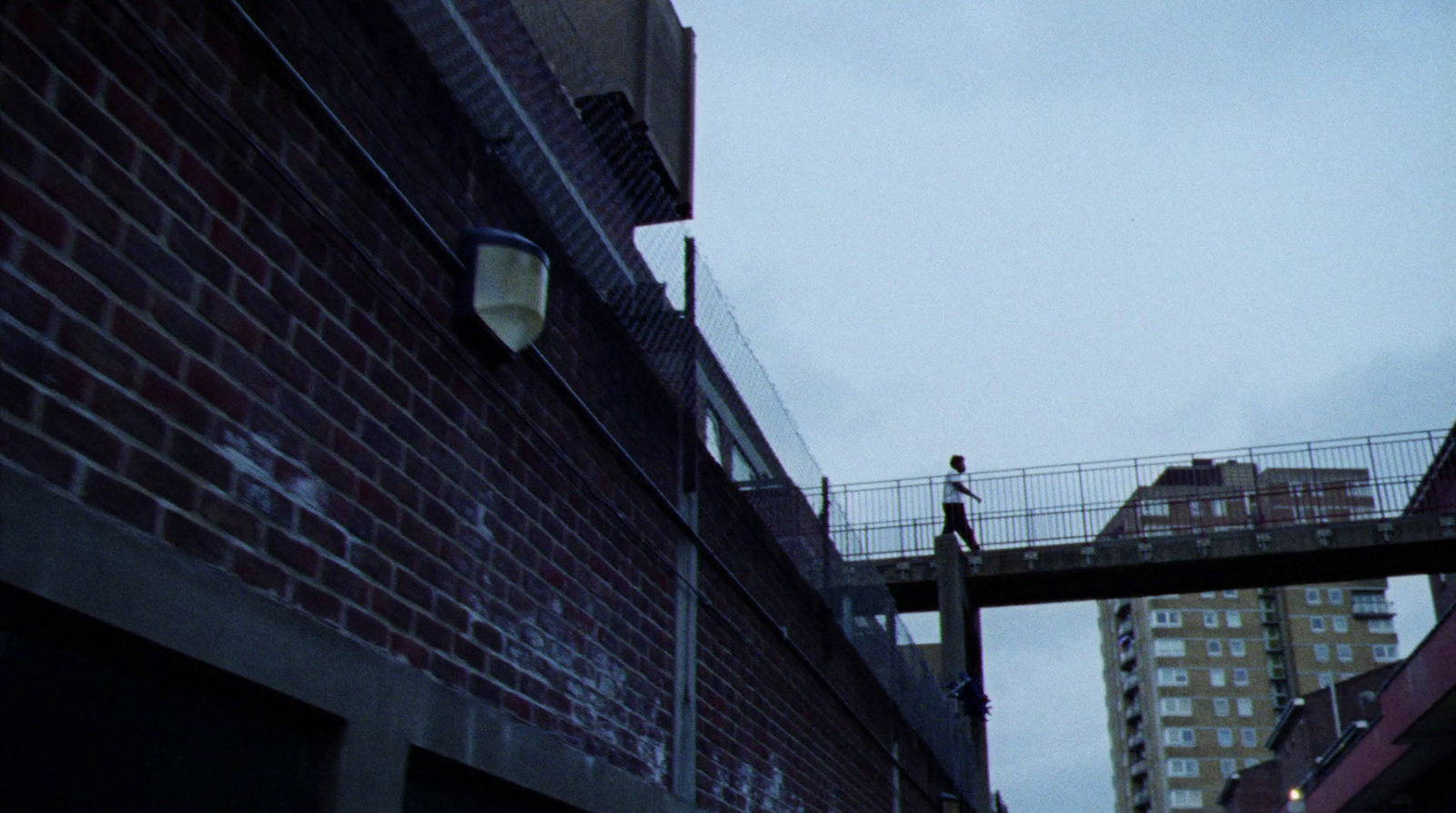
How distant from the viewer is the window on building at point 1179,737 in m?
98.4

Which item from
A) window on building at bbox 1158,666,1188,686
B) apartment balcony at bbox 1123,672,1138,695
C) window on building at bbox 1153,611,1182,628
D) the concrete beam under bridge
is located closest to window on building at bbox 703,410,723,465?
the concrete beam under bridge

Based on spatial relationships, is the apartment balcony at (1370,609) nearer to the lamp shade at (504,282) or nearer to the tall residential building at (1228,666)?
the tall residential building at (1228,666)

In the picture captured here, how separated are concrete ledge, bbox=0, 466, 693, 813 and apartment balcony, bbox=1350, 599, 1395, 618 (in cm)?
10694

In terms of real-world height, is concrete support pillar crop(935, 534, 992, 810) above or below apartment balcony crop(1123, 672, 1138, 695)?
below

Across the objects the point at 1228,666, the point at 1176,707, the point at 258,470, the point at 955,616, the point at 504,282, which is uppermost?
the point at 1228,666

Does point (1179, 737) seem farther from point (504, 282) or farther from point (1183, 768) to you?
point (504, 282)

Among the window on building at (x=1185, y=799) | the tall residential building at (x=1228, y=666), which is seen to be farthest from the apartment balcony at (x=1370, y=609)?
the window on building at (x=1185, y=799)

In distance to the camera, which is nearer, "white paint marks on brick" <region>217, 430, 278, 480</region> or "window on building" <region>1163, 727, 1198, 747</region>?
"white paint marks on brick" <region>217, 430, 278, 480</region>

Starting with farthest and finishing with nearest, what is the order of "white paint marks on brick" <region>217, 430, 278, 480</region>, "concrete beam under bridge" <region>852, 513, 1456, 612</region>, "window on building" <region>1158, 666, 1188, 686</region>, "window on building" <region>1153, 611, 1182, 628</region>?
1. "window on building" <region>1153, 611, 1182, 628</region>
2. "window on building" <region>1158, 666, 1188, 686</region>
3. "concrete beam under bridge" <region>852, 513, 1456, 612</region>
4. "white paint marks on brick" <region>217, 430, 278, 480</region>

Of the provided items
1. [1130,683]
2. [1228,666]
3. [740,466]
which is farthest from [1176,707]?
[740,466]

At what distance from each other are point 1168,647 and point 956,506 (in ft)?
287

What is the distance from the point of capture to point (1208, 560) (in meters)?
21.0

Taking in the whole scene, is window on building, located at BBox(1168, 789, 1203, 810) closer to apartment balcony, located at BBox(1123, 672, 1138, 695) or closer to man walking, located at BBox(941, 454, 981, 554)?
apartment balcony, located at BBox(1123, 672, 1138, 695)

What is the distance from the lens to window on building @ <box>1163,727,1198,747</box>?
9838 centimetres
